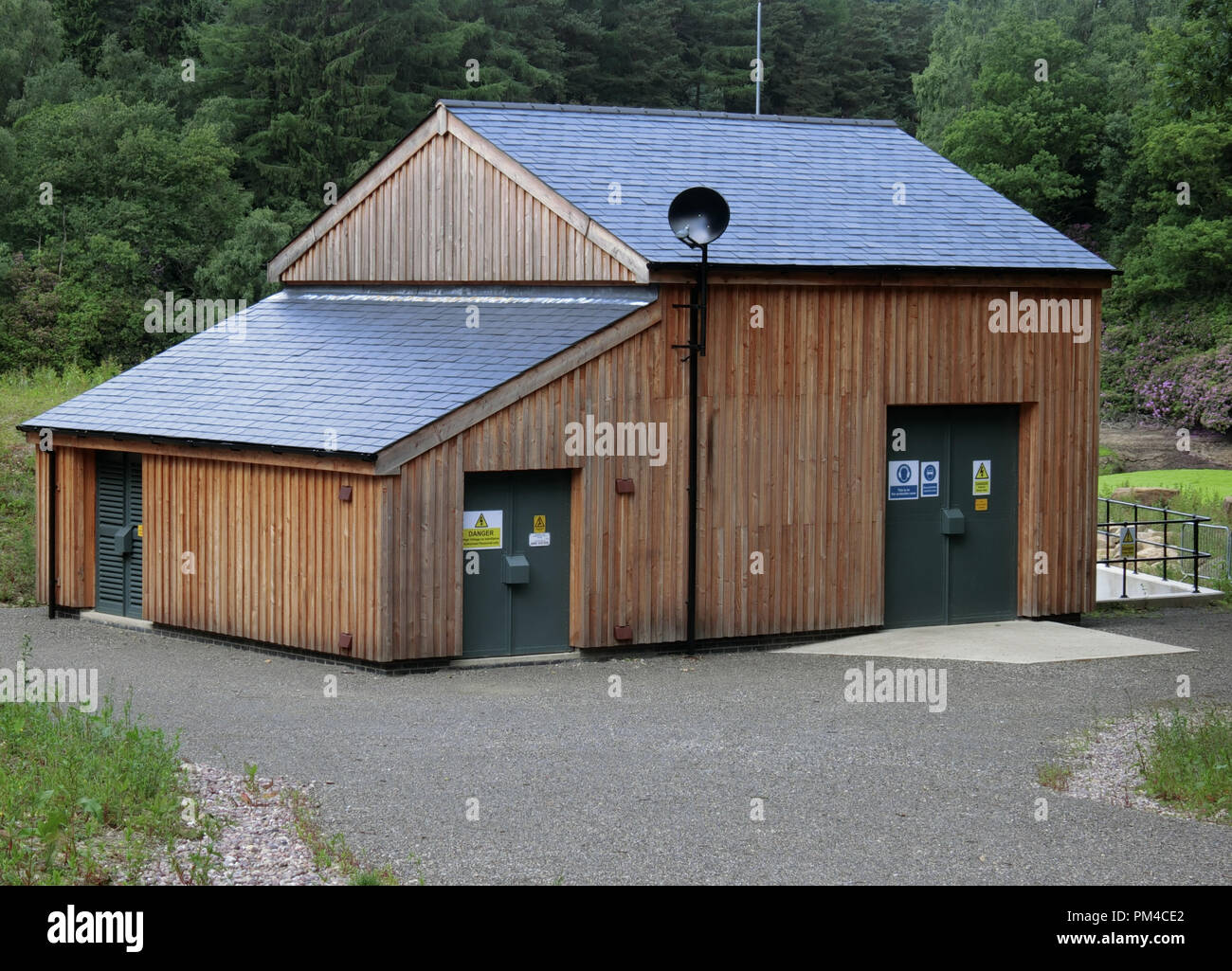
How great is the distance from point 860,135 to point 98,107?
26.3 meters

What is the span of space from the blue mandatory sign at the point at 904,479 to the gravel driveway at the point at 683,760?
270 centimetres

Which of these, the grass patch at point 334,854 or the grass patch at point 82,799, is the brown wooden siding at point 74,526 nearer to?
the grass patch at point 82,799

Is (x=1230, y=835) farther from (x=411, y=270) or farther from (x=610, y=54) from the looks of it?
(x=610, y=54)

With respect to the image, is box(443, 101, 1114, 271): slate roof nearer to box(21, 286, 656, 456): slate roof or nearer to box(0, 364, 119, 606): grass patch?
box(21, 286, 656, 456): slate roof

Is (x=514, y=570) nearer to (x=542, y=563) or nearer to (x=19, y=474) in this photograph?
(x=542, y=563)

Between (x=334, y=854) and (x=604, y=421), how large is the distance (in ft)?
27.1

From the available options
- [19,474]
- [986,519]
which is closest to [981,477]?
[986,519]

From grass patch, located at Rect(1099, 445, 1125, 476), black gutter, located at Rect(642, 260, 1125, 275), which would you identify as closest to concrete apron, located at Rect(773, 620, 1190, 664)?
black gutter, located at Rect(642, 260, 1125, 275)

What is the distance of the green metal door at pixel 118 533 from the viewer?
18875mm

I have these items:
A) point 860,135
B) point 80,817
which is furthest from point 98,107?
point 80,817

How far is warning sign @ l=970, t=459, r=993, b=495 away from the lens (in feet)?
62.9

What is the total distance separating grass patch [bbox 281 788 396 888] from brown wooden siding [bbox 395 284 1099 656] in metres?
6.11

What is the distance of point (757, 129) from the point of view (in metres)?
21.3

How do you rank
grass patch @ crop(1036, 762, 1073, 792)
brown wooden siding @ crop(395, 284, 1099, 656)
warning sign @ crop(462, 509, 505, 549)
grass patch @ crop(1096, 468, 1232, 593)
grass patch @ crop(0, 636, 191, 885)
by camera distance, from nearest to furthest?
1. grass patch @ crop(0, 636, 191, 885)
2. grass patch @ crop(1036, 762, 1073, 792)
3. brown wooden siding @ crop(395, 284, 1099, 656)
4. warning sign @ crop(462, 509, 505, 549)
5. grass patch @ crop(1096, 468, 1232, 593)
